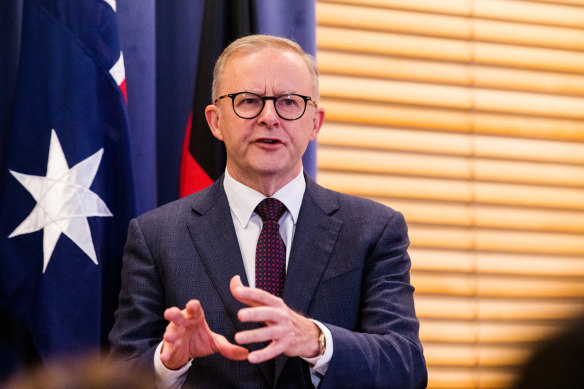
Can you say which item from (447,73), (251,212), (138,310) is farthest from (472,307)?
(138,310)

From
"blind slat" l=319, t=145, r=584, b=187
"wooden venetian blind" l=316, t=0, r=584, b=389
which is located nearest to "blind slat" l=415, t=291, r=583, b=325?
"wooden venetian blind" l=316, t=0, r=584, b=389

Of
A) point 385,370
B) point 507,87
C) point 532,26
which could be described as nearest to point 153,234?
point 385,370

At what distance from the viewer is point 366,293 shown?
7.91 feet

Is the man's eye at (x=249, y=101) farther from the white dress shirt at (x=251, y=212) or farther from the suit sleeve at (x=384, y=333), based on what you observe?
the suit sleeve at (x=384, y=333)

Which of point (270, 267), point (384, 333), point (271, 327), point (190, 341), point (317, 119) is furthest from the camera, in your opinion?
point (317, 119)

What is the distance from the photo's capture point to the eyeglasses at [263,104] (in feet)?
8.45

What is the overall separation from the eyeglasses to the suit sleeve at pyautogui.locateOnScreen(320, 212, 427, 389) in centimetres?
55

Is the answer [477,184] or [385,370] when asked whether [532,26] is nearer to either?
[477,184]

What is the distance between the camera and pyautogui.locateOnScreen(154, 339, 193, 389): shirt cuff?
2.15 meters

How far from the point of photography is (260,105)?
2.58 metres

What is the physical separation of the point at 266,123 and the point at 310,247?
1.63ft

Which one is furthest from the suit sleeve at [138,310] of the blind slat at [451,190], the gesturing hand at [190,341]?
the blind slat at [451,190]

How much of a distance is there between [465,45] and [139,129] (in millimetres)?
1829

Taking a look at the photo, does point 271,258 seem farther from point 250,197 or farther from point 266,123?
point 266,123
